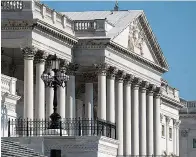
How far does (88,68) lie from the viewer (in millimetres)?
115125

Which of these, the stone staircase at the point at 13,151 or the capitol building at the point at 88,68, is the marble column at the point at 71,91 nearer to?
the capitol building at the point at 88,68

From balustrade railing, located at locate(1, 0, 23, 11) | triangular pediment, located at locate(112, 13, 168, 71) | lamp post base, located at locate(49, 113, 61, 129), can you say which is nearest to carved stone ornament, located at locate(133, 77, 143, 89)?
triangular pediment, located at locate(112, 13, 168, 71)

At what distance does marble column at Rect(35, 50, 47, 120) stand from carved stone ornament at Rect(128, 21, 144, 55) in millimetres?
21564

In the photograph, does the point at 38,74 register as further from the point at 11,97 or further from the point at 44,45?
the point at 11,97

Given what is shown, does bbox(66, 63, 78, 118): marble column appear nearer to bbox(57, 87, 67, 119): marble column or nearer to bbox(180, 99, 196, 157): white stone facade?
bbox(57, 87, 67, 119): marble column

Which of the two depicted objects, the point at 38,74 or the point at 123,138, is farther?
the point at 123,138

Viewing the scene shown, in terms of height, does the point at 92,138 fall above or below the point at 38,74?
below

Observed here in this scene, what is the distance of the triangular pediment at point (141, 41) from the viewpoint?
4764 inches

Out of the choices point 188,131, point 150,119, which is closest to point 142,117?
point 150,119

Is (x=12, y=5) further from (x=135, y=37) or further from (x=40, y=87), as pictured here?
(x=135, y=37)

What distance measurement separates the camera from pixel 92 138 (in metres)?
44.8

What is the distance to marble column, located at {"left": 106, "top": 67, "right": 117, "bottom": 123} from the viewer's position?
114 metres

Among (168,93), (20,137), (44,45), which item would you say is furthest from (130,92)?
(20,137)

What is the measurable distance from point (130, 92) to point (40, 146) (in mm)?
78840
